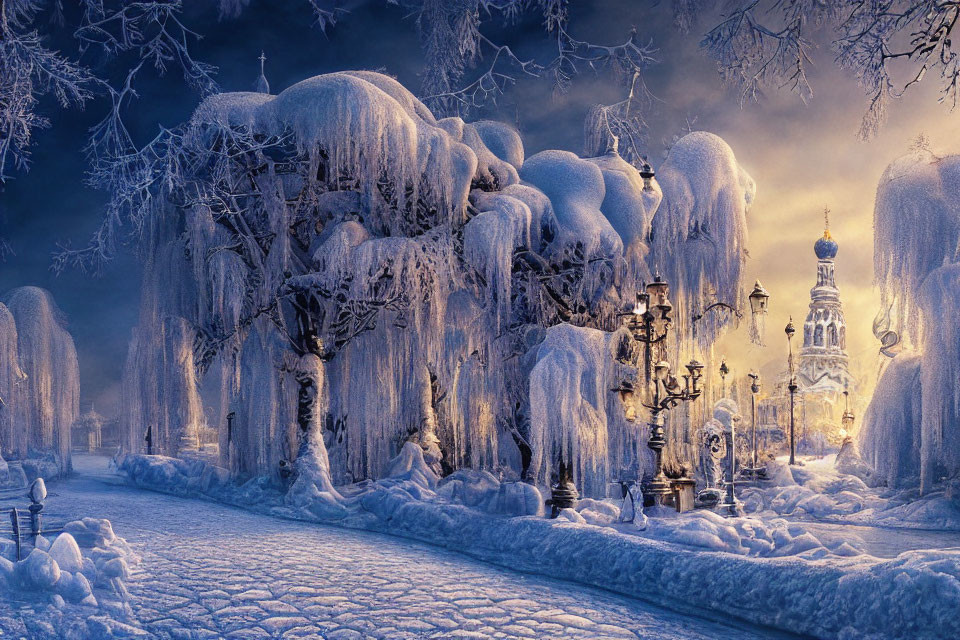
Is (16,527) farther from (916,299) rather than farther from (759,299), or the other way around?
(916,299)

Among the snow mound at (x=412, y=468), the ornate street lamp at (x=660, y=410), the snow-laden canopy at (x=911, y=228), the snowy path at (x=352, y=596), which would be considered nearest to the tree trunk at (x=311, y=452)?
the snow mound at (x=412, y=468)

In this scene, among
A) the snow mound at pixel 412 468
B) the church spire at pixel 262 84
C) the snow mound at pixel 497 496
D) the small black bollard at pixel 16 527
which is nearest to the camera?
the small black bollard at pixel 16 527

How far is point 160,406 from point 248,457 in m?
2.09

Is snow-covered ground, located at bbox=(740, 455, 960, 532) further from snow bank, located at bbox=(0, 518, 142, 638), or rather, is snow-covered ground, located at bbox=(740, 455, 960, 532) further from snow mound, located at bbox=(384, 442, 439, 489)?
snow bank, located at bbox=(0, 518, 142, 638)

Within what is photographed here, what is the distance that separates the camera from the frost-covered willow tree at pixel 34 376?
19734mm

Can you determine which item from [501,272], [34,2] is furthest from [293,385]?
[34,2]

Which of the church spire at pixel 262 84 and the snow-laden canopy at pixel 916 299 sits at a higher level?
the church spire at pixel 262 84

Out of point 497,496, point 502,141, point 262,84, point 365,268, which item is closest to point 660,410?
point 497,496

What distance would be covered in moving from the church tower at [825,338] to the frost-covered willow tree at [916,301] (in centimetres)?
5819

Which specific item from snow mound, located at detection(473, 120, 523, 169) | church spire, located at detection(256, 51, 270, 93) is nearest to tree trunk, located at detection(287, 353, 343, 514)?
snow mound, located at detection(473, 120, 523, 169)

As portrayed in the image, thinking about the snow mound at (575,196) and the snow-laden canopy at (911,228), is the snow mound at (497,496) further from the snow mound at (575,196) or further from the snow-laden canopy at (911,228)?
the snow-laden canopy at (911,228)

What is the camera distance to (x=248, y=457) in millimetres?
16734

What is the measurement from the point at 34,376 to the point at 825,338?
235 ft

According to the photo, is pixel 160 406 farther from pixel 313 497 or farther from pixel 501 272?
pixel 501 272
